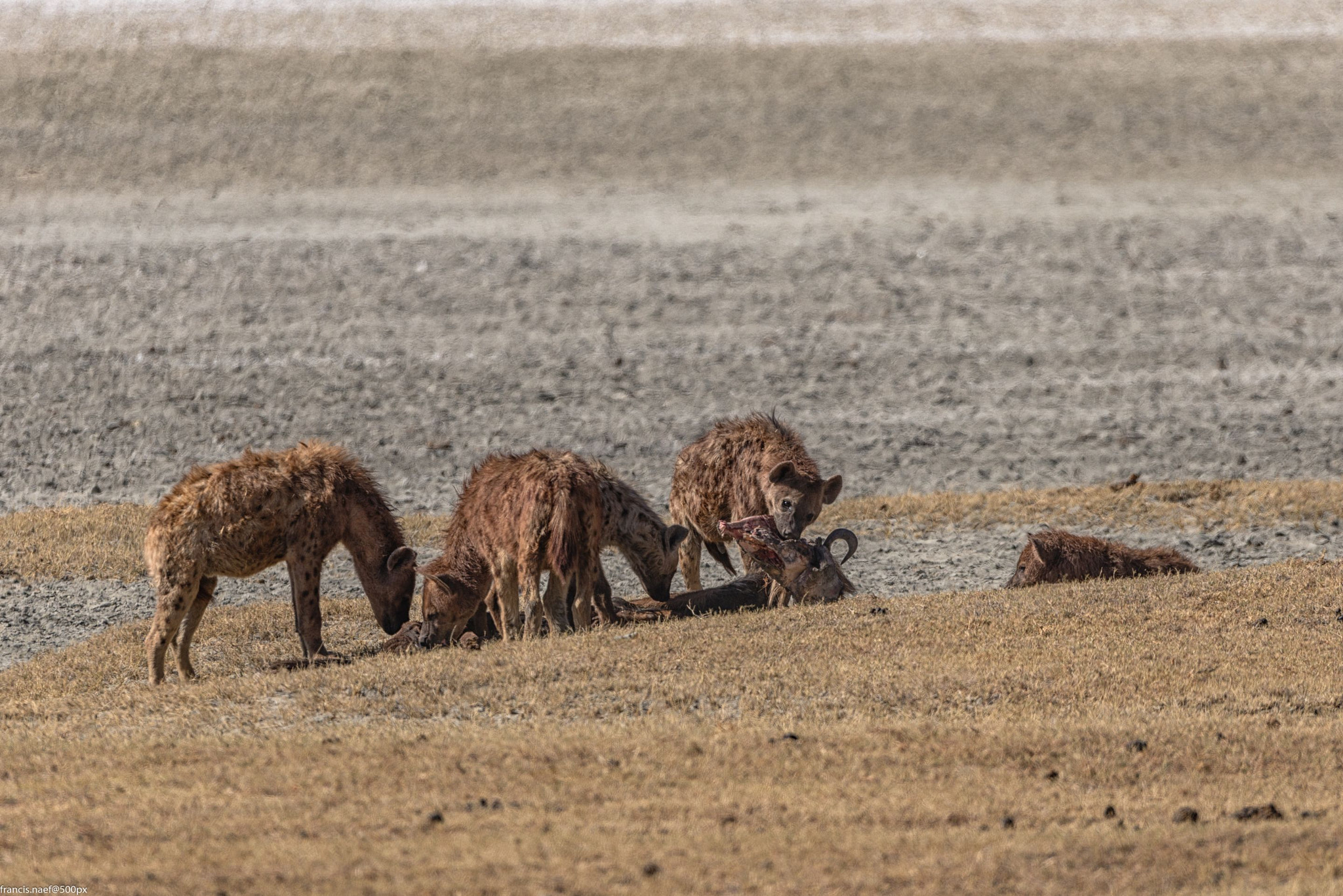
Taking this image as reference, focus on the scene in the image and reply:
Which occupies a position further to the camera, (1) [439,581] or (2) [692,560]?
(2) [692,560]

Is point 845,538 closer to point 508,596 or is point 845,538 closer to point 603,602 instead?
point 603,602

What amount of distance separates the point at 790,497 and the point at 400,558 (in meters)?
Answer: 3.79

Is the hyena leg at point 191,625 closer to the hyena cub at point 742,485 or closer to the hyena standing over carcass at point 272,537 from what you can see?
the hyena standing over carcass at point 272,537

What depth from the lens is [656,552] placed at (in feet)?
46.2

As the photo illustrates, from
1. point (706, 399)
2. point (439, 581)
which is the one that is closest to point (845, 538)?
point (439, 581)

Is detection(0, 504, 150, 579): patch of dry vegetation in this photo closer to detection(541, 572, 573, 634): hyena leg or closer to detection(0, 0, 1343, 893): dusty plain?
detection(0, 0, 1343, 893): dusty plain

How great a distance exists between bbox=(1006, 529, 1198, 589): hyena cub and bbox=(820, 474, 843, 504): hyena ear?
186 centimetres

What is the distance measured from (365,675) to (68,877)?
13.4 feet

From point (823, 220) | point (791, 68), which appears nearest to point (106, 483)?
point (823, 220)

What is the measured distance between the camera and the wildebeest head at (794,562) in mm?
14586

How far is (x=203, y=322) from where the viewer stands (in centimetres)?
2889

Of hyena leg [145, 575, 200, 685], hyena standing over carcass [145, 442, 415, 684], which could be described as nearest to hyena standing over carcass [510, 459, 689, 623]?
hyena standing over carcass [145, 442, 415, 684]

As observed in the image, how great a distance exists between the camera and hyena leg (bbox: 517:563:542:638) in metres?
13.2

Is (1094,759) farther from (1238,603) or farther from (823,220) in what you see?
(823,220)
